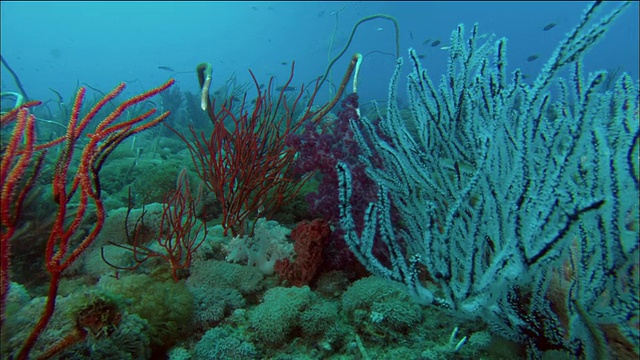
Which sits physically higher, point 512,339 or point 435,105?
point 435,105

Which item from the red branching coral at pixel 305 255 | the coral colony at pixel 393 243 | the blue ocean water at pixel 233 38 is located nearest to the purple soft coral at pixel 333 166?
the coral colony at pixel 393 243

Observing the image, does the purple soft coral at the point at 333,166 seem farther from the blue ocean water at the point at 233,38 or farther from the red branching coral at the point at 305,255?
the blue ocean water at the point at 233,38

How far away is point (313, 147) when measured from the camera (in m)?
3.17

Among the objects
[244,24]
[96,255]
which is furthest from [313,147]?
[244,24]

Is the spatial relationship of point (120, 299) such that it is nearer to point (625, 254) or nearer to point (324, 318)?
point (324, 318)

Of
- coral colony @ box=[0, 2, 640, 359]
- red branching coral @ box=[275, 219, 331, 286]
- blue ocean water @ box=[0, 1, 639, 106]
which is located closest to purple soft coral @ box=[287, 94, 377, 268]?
coral colony @ box=[0, 2, 640, 359]

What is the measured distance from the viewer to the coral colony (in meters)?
1.57

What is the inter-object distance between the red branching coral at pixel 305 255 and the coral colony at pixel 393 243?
15mm

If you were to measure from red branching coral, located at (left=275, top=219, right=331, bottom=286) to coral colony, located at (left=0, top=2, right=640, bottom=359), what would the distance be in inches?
0.6

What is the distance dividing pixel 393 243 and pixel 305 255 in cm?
136

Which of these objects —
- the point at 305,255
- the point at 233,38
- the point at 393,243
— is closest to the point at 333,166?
the point at 305,255

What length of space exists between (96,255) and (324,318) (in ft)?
8.29

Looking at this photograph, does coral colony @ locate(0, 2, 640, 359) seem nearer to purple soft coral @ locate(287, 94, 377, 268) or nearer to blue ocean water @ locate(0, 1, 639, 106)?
purple soft coral @ locate(287, 94, 377, 268)

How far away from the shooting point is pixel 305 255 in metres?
2.92
